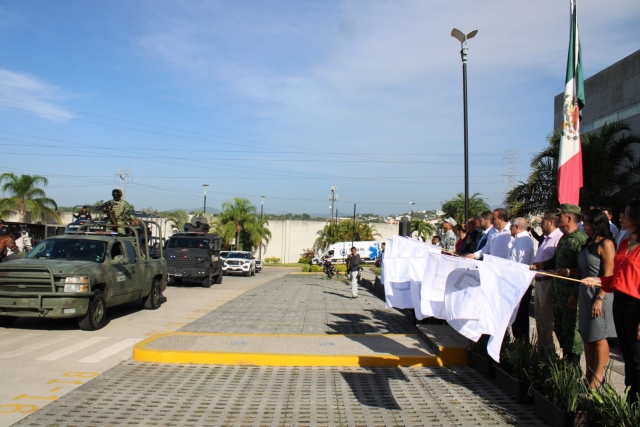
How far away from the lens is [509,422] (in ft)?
18.5

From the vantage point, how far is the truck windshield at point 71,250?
473 inches

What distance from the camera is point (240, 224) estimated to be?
61.0 m

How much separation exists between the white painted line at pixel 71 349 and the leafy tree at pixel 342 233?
176 ft

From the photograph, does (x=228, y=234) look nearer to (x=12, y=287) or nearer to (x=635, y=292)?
(x=12, y=287)

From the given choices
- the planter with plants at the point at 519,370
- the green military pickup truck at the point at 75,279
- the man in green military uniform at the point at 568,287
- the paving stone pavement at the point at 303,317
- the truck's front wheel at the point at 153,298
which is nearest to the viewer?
the planter with plants at the point at 519,370

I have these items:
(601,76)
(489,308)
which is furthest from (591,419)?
(601,76)

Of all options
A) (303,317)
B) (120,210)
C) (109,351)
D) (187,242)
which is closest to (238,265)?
(187,242)

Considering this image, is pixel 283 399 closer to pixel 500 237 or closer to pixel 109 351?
pixel 109 351

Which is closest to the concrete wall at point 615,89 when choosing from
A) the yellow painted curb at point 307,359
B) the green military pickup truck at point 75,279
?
the yellow painted curb at point 307,359

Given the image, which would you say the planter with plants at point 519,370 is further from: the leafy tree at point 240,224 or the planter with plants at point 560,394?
the leafy tree at point 240,224

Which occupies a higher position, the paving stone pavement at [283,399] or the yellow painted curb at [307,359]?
the yellow painted curb at [307,359]

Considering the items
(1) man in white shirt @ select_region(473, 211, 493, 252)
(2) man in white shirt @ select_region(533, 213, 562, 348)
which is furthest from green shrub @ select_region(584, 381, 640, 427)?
(1) man in white shirt @ select_region(473, 211, 493, 252)

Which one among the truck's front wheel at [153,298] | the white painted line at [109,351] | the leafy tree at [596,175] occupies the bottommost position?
the white painted line at [109,351]

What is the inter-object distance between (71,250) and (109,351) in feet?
12.8
